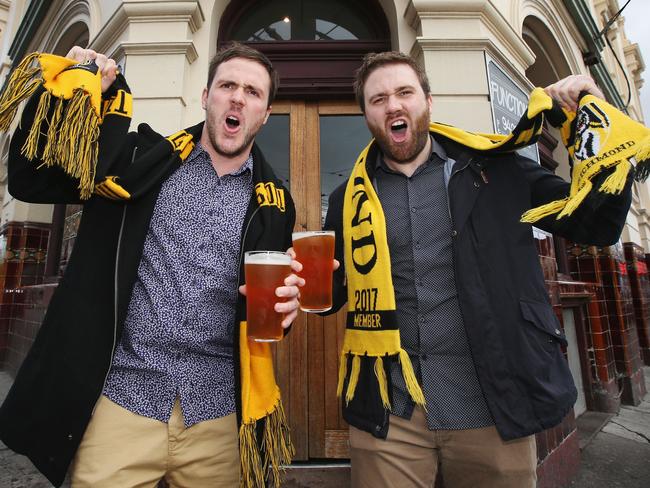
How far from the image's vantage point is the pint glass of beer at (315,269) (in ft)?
4.23

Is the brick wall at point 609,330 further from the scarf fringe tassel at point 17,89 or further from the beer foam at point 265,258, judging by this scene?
the scarf fringe tassel at point 17,89

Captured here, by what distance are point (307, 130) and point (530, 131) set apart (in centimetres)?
195

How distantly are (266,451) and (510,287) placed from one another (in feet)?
3.49

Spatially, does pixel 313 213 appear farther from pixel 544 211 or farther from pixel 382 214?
pixel 544 211

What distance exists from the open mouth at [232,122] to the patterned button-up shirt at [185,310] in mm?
238

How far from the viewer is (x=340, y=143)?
116 inches

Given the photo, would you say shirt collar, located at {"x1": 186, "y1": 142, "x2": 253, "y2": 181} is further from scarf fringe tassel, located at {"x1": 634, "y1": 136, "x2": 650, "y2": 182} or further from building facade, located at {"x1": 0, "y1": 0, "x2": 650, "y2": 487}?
scarf fringe tassel, located at {"x1": 634, "y1": 136, "x2": 650, "y2": 182}

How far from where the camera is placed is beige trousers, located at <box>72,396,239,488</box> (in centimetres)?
106

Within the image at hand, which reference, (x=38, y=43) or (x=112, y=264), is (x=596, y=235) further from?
(x=38, y=43)

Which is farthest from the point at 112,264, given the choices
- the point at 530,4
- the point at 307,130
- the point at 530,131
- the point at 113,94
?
the point at 530,4

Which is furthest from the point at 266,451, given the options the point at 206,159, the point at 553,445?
the point at 553,445

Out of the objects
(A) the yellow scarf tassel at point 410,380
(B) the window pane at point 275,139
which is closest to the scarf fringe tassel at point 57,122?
(A) the yellow scarf tassel at point 410,380

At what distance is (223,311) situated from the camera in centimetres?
129

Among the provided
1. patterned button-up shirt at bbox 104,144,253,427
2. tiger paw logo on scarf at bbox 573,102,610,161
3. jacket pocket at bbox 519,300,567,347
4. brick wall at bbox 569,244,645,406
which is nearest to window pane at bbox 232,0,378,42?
patterned button-up shirt at bbox 104,144,253,427
